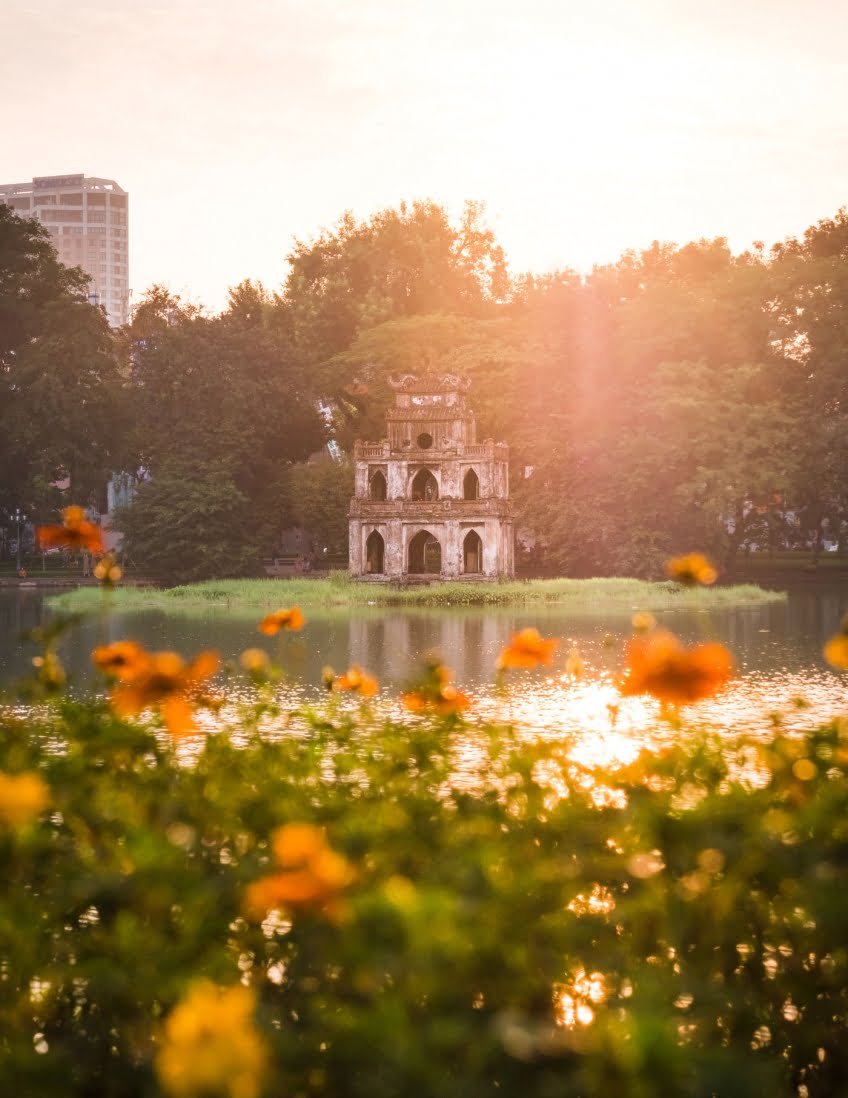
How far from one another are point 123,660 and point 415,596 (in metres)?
31.7

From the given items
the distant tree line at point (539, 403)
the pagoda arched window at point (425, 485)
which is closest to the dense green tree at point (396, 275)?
the distant tree line at point (539, 403)

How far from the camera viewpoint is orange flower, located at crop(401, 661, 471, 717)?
4.43m

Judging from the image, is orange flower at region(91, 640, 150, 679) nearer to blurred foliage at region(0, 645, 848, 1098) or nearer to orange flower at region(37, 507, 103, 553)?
blurred foliage at region(0, 645, 848, 1098)

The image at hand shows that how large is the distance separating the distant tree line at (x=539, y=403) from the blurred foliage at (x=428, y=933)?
3909cm

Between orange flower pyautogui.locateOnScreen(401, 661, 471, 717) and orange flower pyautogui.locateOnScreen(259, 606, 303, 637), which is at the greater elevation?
orange flower pyautogui.locateOnScreen(259, 606, 303, 637)

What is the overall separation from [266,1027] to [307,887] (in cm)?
33

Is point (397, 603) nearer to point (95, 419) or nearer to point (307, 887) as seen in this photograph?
point (95, 419)

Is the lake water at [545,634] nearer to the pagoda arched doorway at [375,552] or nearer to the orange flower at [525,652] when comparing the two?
the orange flower at [525,652]

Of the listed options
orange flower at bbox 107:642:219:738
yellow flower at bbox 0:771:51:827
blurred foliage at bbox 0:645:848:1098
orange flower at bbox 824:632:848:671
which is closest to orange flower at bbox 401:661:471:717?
blurred foliage at bbox 0:645:848:1098

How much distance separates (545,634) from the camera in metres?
23.9

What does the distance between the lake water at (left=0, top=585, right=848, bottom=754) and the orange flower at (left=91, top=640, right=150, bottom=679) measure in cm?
52

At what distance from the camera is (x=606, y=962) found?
2957 mm

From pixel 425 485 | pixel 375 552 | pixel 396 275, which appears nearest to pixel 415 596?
pixel 375 552

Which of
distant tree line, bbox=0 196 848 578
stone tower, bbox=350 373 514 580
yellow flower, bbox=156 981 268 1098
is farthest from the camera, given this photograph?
distant tree line, bbox=0 196 848 578
